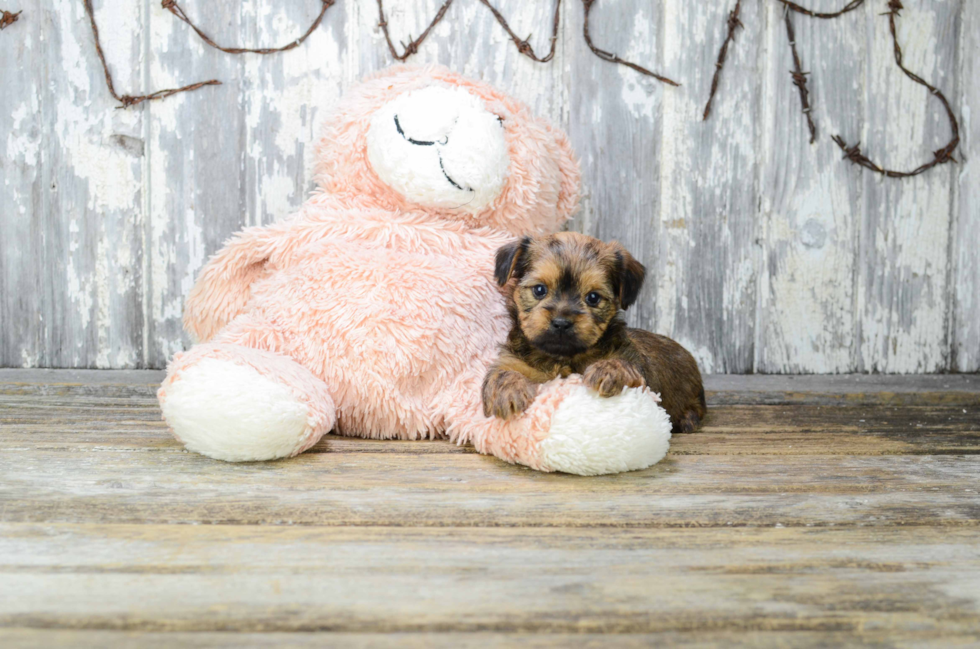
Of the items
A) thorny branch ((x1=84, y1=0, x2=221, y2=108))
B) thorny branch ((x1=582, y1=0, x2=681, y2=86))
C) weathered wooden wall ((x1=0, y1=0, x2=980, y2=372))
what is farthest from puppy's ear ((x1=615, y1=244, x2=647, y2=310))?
thorny branch ((x1=84, y1=0, x2=221, y2=108))

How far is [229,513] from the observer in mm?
1412

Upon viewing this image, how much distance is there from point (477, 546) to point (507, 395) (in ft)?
1.83

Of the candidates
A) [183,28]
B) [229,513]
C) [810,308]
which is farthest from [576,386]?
[183,28]

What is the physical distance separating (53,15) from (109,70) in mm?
267

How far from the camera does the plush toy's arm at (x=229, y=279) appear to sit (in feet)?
7.30

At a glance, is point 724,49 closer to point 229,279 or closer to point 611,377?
point 611,377

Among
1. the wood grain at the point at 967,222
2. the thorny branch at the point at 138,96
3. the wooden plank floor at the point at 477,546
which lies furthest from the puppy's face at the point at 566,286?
the wood grain at the point at 967,222

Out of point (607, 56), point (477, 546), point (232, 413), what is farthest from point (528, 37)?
point (477, 546)

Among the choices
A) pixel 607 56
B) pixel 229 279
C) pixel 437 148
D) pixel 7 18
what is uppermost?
pixel 7 18

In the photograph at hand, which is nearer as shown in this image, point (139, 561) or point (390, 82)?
point (139, 561)

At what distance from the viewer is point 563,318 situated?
1.86m

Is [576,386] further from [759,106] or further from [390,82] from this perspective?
[759,106]

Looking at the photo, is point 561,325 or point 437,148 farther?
point 437,148

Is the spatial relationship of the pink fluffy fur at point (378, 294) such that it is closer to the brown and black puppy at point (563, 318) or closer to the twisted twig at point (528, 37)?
the brown and black puppy at point (563, 318)
